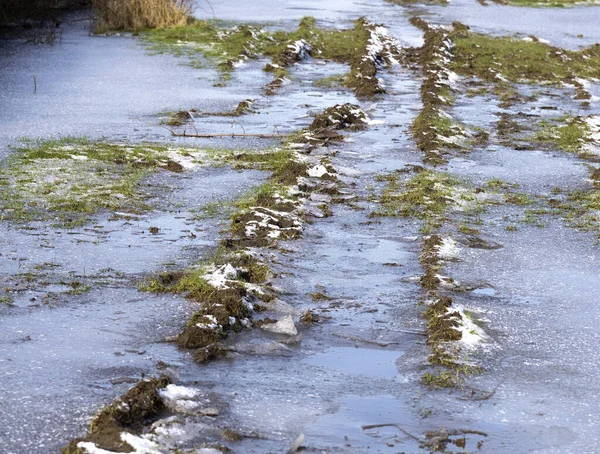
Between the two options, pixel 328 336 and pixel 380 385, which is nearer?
pixel 380 385

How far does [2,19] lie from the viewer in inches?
758

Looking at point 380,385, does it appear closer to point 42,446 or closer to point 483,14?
point 42,446

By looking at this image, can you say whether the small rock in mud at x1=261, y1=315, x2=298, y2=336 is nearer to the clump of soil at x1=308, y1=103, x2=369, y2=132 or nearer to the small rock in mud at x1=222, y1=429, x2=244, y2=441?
the small rock in mud at x1=222, y1=429, x2=244, y2=441

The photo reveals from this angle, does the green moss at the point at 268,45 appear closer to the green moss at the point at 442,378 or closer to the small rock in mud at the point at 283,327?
→ the small rock in mud at the point at 283,327

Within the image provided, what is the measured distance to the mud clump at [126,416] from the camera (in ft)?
13.5

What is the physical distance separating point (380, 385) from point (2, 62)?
11.9 meters

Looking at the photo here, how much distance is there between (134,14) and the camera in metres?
20.1

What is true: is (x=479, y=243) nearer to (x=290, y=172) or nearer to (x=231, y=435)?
(x=290, y=172)

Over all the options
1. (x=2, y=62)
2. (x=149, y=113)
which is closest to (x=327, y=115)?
(x=149, y=113)

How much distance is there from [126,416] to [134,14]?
1660 centimetres

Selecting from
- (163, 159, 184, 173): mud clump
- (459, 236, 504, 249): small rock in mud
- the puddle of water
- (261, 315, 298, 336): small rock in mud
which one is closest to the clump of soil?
(163, 159, 184, 173): mud clump

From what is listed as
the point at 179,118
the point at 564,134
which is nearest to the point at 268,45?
the point at 179,118

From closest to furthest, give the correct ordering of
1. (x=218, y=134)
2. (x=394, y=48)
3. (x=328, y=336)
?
(x=328, y=336) < (x=218, y=134) < (x=394, y=48)

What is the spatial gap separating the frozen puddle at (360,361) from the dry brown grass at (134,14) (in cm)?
1555
